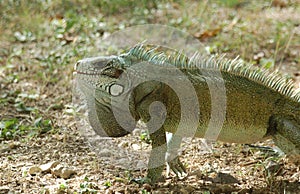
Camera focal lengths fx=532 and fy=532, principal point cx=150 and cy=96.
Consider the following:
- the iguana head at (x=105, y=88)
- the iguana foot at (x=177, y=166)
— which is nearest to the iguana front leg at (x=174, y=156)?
the iguana foot at (x=177, y=166)

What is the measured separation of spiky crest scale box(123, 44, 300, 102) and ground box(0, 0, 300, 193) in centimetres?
70

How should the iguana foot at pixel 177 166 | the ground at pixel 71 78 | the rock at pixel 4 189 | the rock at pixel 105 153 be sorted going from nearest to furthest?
the rock at pixel 4 189 < the ground at pixel 71 78 < the iguana foot at pixel 177 166 < the rock at pixel 105 153

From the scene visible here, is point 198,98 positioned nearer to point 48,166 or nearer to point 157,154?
point 157,154

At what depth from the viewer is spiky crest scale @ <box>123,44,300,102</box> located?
450 cm

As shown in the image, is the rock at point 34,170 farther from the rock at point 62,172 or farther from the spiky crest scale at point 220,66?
the spiky crest scale at point 220,66

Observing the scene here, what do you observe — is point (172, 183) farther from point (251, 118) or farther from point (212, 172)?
point (251, 118)

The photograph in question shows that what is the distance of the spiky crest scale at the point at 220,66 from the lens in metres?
4.50

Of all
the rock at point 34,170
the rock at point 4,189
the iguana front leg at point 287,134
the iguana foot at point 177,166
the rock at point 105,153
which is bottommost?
the rock at point 4,189

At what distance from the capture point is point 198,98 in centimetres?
443

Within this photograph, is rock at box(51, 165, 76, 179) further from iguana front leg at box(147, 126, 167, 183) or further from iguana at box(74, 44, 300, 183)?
iguana front leg at box(147, 126, 167, 183)

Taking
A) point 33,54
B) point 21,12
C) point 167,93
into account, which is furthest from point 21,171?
point 21,12

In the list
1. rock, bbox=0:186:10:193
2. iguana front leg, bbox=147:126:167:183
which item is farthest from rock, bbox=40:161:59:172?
iguana front leg, bbox=147:126:167:183

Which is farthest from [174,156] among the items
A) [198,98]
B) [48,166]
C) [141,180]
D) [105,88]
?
[48,166]

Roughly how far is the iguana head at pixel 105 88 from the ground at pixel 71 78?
1.65ft
